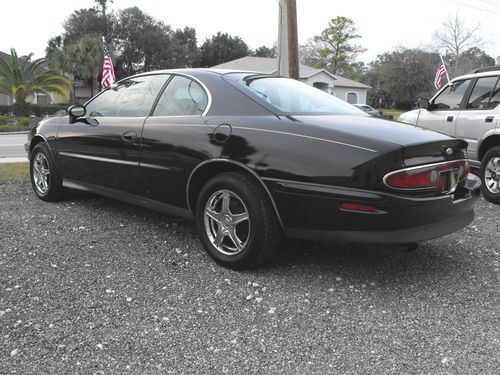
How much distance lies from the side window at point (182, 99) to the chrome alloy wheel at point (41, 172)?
2084 millimetres

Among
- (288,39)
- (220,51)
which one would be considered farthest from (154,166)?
(220,51)

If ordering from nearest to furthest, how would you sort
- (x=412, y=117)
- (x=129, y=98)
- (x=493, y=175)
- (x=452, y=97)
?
(x=129, y=98) < (x=493, y=175) < (x=452, y=97) < (x=412, y=117)

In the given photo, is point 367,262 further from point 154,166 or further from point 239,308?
point 154,166

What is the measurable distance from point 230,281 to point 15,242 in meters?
2.07

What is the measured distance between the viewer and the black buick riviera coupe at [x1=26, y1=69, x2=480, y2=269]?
9.59 feet

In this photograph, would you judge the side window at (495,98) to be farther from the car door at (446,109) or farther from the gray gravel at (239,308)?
the gray gravel at (239,308)

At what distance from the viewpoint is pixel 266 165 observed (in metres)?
3.20

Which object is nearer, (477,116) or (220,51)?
(477,116)

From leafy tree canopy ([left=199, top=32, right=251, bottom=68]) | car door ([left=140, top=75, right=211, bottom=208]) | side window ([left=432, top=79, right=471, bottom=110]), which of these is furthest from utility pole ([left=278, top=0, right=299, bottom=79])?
leafy tree canopy ([left=199, top=32, right=251, bottom=68])

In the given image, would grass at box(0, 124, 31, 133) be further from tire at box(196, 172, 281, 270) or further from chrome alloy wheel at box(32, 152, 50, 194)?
tire at box(196, 172, 281, 270)

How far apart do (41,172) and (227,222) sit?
3.16 m

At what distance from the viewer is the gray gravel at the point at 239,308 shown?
2379mm

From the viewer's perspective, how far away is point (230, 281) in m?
3.32

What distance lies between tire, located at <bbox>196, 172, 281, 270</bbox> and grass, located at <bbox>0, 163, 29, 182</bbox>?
182 inches
